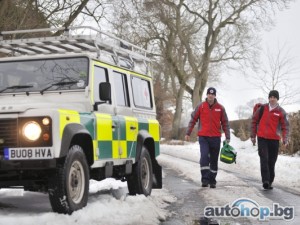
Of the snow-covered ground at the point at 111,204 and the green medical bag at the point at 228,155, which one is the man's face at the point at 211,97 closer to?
the green medical bag at the point at 228,155

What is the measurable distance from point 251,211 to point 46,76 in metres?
3.29

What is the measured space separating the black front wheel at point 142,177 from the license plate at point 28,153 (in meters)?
2.72

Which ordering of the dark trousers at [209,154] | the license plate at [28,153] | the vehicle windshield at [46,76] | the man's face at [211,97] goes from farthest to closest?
the man's face at [211,97]
the dark trousers at [209,154]
the vehicle windshield at [46,76]
the license plate at [28,153]

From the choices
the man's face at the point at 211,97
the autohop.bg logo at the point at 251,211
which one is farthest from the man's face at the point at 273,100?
the autohop.bg logo at the point at 251,211

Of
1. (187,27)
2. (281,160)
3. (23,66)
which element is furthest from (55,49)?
(187,27)

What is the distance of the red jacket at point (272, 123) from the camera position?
10727 mm

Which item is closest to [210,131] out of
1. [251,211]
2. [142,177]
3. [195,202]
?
[142,177]

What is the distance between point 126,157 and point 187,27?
3333cm

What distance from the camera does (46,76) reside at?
7594mm

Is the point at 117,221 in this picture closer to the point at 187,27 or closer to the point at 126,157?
the point at 126,157

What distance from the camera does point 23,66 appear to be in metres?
7.77

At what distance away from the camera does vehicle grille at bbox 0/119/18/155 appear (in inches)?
239

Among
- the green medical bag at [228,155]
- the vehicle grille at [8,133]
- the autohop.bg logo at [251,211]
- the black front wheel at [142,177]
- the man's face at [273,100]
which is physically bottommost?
the autohop.bg logo at [251,211]

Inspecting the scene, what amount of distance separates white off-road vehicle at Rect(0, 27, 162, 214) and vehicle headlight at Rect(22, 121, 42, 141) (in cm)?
1
